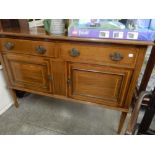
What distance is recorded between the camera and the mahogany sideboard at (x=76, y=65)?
90 centimetres

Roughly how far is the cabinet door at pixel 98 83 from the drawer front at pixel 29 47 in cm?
18

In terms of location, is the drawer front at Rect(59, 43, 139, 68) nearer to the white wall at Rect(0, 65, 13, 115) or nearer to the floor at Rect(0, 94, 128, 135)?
the floor at Rect(0, 94, 128, 135)

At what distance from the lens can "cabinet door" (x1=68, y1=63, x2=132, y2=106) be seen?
982 mm

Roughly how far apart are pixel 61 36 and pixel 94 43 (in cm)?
22

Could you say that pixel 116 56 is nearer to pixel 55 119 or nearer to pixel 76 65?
pixel 76 65

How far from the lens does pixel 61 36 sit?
944 millimetres

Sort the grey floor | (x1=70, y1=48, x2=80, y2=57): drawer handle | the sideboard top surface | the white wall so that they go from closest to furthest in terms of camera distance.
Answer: the sideboard top surface → (x1=70, y1=48, x2=80, y2=57): drawer handle → the grey floor → the white wall

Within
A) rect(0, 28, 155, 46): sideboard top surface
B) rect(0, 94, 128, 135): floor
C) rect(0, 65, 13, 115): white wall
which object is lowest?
rect(0, 94, 128, 135): floor

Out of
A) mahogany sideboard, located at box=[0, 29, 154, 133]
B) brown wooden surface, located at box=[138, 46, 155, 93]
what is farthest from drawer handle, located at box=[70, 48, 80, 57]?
brown wooden surface, located at box=[138, 46, 155, 93]

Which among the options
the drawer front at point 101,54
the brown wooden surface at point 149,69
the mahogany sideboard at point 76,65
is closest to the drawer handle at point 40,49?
the mahogany sideboard at point 76,65

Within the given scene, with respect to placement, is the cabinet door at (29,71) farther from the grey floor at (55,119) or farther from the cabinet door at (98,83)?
the grey floor at (55,119)
